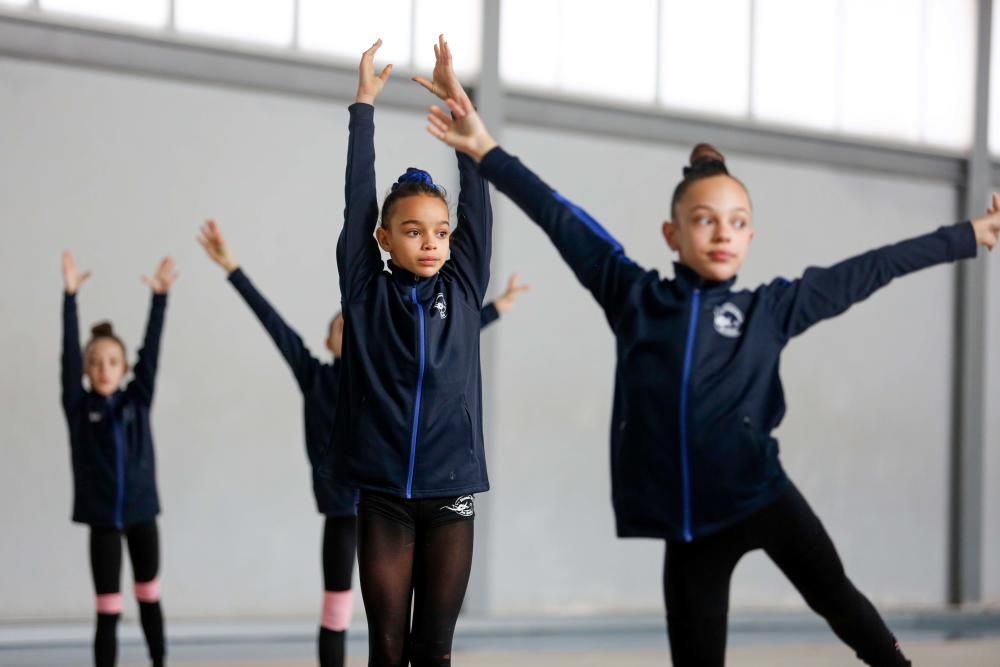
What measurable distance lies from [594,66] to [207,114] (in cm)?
242

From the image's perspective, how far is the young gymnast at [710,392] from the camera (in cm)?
252

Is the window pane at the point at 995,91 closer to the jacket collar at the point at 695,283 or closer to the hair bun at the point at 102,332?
the hair bun at the point at 102,332

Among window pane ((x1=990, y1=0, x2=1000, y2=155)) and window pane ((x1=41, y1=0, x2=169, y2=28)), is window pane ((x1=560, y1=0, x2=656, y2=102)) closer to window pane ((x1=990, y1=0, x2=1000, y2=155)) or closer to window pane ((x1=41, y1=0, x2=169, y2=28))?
window pane ((x1=41, y1=0, x2=169, y2=28))

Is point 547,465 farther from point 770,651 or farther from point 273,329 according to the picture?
point 273,329

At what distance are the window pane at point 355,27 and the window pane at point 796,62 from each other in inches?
95.4

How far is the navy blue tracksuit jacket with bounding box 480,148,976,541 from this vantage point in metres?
2.53

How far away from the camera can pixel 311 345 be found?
669 centimetres

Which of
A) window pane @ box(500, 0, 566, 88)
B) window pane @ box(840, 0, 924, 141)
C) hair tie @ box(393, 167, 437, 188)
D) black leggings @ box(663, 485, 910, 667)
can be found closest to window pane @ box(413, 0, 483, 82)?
window pane @ box(500, 0, 566, 88)

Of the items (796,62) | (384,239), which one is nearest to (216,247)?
(384,239)

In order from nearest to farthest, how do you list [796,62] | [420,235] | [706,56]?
[420,235], [706,56], [796,62]

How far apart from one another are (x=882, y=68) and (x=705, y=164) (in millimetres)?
6193

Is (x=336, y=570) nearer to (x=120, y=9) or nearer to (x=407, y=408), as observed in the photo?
(x=407, y=408)

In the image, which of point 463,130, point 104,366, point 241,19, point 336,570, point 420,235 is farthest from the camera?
point 241,19

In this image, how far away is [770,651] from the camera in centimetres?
615
